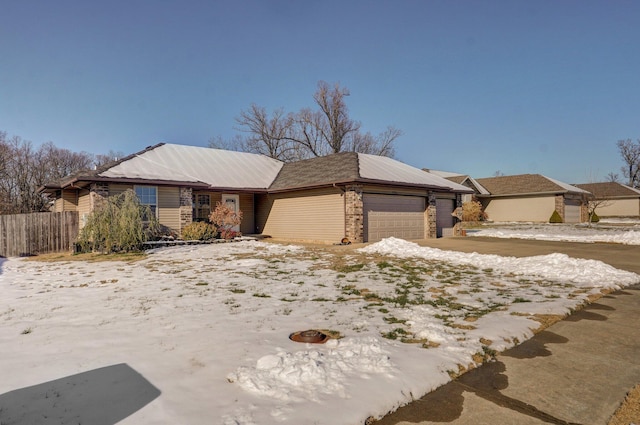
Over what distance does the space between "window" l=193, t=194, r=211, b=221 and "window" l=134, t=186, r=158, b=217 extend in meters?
2.31

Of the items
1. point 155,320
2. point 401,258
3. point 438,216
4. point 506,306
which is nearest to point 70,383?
point 155,320

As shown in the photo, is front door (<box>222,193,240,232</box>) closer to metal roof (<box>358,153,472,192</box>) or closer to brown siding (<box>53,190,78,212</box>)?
metal roof (<box>358,153,472,192</box>)

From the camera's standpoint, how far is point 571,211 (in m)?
33.7

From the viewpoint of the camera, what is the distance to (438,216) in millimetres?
20062

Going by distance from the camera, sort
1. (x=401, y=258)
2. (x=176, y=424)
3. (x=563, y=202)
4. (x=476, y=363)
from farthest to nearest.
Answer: (x=563, y=202) → (x=401, y=258) → (x=476, y=363) → (x=176, y=424)

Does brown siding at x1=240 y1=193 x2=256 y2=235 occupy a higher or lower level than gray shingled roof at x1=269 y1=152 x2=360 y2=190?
lower

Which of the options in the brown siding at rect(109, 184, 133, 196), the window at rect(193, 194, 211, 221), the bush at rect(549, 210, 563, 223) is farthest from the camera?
the bush at rect(549, 210, 563, 223)

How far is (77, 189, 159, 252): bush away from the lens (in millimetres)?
12789

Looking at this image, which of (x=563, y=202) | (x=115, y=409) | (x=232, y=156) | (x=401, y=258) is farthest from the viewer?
(x=563, y=202)

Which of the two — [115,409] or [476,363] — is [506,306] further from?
[115,409]

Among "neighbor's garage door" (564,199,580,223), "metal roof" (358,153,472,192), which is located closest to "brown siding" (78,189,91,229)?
"metal roof" (358,153,472,192)

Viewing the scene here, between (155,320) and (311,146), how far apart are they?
113 ft

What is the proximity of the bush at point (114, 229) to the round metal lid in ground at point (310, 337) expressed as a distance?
1077 cm

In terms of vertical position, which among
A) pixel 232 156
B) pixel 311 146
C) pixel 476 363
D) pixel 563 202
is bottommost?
pixel 476 363
